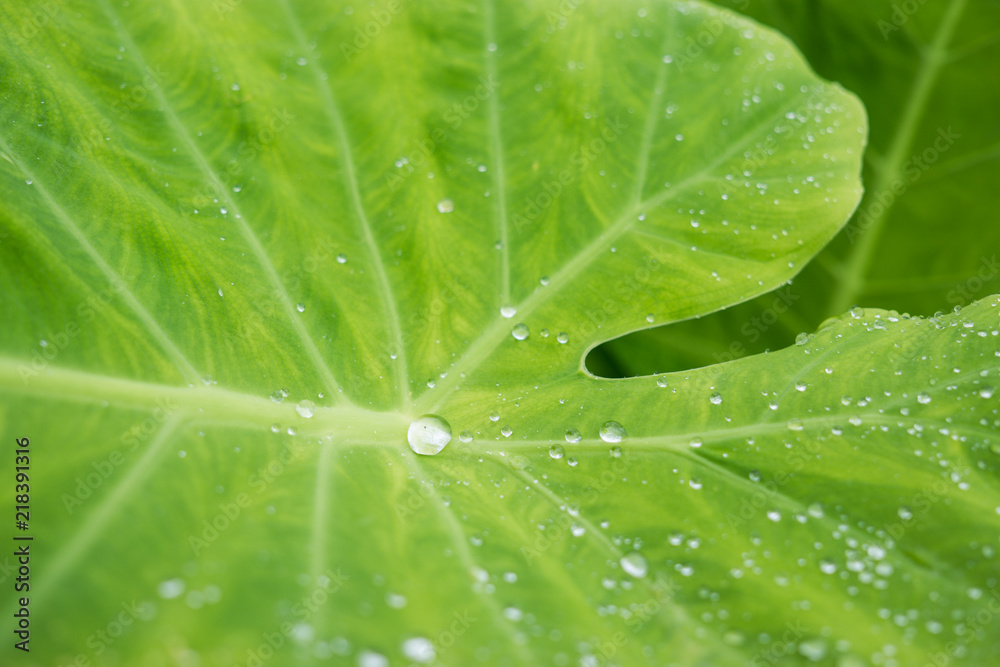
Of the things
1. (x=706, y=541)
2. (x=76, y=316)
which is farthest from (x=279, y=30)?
(x=706, y=541)

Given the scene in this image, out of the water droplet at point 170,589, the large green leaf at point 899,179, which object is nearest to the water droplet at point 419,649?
the water droplet at point 170,589

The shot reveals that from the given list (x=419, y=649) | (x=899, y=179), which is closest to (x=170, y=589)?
(x=419, y=649)

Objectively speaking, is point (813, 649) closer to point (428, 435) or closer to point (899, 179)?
point (428, 435)

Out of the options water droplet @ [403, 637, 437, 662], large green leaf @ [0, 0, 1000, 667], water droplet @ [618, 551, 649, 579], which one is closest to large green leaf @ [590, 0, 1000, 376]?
large green leaf @ [0, 0, 1000, 667]

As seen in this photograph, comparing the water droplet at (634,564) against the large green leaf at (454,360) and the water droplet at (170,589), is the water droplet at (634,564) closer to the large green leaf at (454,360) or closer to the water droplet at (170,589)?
the large green leaf at (454,360)

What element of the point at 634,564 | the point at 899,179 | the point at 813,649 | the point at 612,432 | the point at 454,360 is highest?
the point at 899,179
